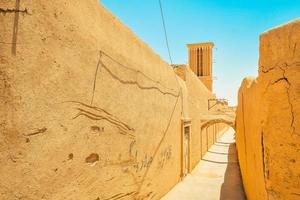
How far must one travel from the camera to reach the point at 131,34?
436cm

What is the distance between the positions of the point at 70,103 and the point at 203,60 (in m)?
36.2

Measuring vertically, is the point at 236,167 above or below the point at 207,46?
below

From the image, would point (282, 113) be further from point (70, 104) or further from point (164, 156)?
point (164, 156)

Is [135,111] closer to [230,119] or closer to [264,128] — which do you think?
[264,128]

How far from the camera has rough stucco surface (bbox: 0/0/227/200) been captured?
193 cm

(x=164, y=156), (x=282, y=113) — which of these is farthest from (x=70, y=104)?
(x=164, y=156)

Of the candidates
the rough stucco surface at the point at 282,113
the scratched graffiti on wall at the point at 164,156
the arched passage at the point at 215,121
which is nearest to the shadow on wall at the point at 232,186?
the scratched graffiti on wall at the point at 164,156

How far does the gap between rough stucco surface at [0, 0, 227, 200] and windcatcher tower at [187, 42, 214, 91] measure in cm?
3376

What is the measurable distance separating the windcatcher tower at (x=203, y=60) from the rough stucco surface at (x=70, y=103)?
3376 cm

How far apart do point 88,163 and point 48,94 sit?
1073mm

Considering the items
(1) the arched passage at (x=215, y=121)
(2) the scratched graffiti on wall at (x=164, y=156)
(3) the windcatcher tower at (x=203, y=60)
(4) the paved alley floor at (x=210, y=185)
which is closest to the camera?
(2) the scratched graffiti on wall at (x=164, y=156)

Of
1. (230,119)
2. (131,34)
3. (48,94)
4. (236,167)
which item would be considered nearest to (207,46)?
Answer: (230,119)

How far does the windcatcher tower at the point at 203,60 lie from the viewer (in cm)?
3684

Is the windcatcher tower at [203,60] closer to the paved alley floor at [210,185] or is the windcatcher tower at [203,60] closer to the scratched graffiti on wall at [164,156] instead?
the paved alley floor at [210,185]
